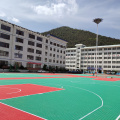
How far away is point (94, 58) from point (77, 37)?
58.3 metres

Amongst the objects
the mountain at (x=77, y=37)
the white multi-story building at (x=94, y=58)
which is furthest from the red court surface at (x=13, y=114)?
the mountain at (x=77, y=37)

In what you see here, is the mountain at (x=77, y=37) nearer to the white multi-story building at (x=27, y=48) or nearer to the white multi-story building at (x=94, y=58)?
the white multi-story building at (x=94, y=58)

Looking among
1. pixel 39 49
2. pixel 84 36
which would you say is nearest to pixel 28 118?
pixel 39 49

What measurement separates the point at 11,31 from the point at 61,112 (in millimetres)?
45221

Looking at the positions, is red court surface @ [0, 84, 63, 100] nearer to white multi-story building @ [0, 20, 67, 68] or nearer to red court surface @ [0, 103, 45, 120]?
red court surface @ [0, 103, 45, 120]

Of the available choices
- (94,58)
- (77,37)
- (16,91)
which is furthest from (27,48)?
(77,37)

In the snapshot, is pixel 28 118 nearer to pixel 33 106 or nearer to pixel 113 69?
pixel 33 106

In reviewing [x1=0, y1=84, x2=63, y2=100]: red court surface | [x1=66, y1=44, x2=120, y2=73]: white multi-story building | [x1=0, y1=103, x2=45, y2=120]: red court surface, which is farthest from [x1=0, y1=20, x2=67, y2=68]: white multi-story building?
[x1=0, y1=103, x2=45, y2=120]: red court surface

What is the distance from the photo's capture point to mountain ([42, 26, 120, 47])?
424ft

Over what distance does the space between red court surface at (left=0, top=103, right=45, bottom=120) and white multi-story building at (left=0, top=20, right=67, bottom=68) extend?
41176 mm

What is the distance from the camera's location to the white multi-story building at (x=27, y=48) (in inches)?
1772

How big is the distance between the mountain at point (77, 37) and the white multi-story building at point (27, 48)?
67.5 metres

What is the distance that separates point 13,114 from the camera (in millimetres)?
5500

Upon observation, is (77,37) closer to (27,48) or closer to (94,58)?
(94,58)
